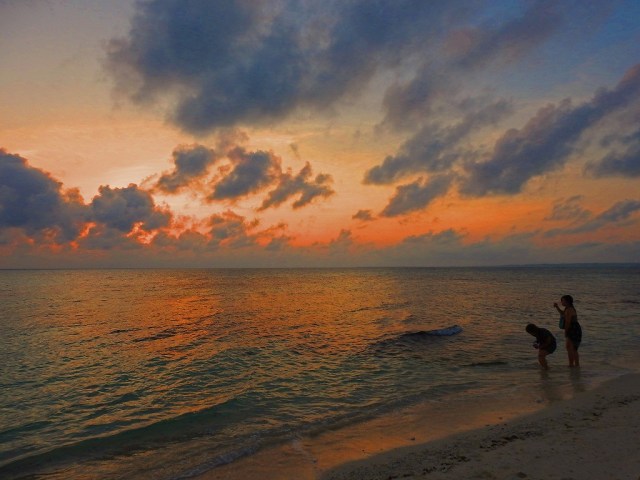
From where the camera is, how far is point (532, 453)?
8.46m

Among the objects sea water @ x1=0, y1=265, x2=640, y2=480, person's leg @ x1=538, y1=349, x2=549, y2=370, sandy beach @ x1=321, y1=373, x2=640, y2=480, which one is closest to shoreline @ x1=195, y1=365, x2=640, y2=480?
sandy beach @ x1=321, y1=373, x2=640, y2=480

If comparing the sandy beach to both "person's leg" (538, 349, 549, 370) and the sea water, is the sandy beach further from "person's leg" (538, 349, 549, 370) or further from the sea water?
"person's leg" (538, 349, 549, 370)

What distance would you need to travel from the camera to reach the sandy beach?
299 inches

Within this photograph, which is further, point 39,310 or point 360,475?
point 39,310

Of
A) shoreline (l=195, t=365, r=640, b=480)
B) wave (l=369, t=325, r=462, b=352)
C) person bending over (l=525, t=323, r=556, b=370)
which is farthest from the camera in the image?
wave (l=369, t=325, r=462, b=352)

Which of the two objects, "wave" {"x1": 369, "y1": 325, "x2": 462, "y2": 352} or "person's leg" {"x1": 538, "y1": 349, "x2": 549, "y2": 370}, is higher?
"person's leg" {"x1": 538, "y1": 349, "x2": 549, "y2": 370}

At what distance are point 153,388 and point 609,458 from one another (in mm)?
15517

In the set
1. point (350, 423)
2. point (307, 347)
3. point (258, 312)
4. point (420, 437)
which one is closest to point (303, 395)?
point (350, 423)

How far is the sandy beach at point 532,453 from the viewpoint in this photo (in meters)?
7.60

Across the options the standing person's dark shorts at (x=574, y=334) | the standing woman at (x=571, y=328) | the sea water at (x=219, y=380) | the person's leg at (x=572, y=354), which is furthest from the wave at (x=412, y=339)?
the standing person's dark shorts at (x=574, y=334)

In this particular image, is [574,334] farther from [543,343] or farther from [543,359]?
[543,359]

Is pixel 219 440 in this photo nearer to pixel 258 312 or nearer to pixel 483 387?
A: pixel 483 387

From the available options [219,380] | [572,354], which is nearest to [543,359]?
[572,354]

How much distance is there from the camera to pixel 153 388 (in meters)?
16.5
